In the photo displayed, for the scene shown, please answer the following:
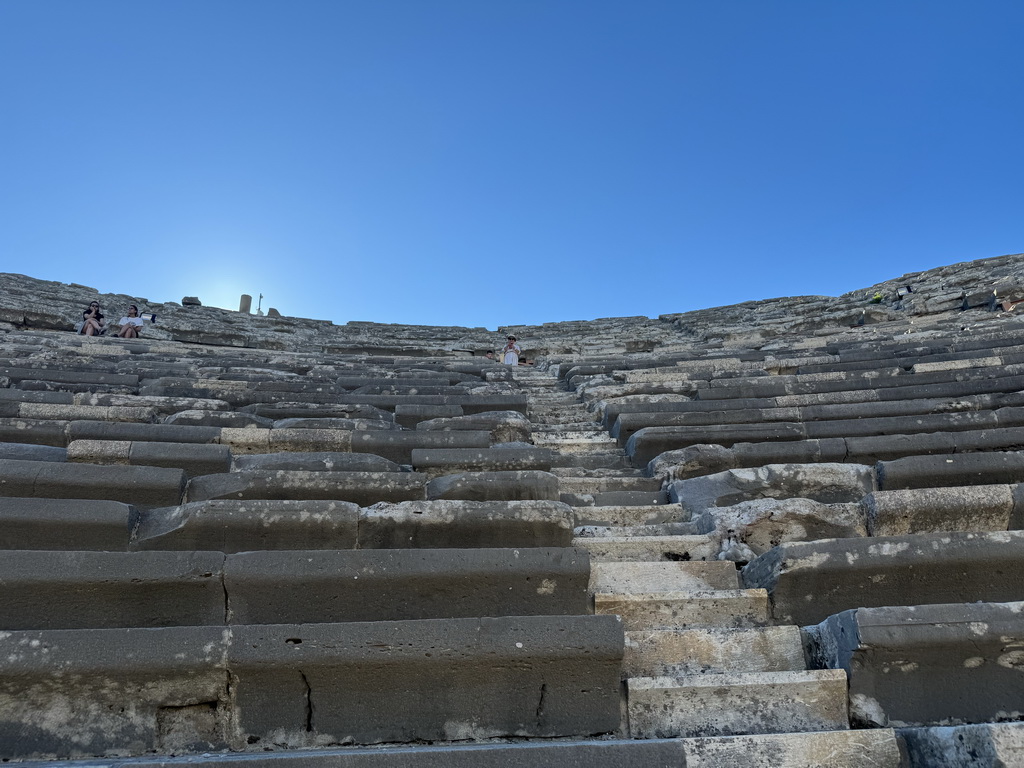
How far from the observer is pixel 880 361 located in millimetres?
5426

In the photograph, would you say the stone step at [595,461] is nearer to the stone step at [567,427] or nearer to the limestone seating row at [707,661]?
the stone step at [567,427]

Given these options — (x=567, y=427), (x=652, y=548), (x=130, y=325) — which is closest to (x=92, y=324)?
(x=130, y=325)

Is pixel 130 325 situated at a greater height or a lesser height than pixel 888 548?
greater

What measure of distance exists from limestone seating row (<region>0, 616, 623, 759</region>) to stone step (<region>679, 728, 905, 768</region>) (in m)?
0.30

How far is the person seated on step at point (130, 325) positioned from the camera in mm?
8656

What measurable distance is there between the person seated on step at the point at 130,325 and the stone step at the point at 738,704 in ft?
28.1

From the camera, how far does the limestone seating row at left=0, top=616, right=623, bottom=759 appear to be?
1865 millimetres

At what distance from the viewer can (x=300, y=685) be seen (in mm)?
1953

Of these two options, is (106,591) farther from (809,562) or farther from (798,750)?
(809,562)

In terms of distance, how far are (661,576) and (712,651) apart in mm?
409

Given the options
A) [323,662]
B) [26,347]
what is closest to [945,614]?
[323,662]

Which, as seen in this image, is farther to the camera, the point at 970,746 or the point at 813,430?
the point at 813,430

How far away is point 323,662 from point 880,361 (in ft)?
16.5

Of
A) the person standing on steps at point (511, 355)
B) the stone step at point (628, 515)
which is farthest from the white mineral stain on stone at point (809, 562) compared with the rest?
the person standing on steps at point (511, 355)
